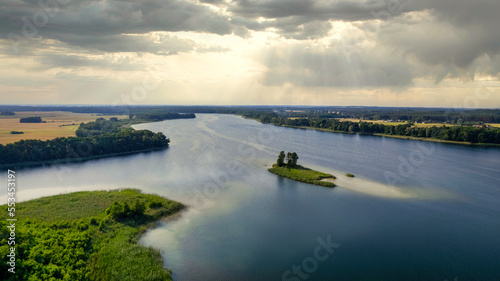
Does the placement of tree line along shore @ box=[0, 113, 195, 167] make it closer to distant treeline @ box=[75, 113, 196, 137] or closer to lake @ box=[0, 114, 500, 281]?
distant treeline @ box=[75, 113, 196, 137]

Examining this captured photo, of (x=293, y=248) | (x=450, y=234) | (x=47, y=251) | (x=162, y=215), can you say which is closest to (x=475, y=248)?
(x=450, y=234)

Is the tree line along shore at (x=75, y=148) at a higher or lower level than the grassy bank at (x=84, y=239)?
higher

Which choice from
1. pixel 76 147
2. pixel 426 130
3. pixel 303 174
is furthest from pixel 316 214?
pixel 426 130

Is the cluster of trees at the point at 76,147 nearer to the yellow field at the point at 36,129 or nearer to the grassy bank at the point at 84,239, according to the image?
the yellow field at the point at 36,129

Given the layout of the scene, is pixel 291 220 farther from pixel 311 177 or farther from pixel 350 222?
pixel 311 177

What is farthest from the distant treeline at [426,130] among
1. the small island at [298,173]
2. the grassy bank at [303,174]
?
the grassy bank at [303,174]

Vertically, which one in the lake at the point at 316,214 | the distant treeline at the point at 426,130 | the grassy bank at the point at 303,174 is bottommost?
the lake at the point at 316,214
